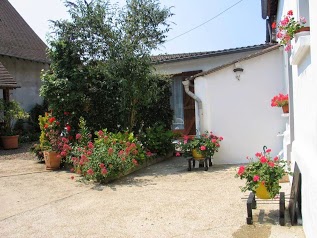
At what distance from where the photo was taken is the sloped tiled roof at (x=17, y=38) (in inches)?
717

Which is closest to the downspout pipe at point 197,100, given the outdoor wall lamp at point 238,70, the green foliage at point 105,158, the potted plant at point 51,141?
the outdoor wall lamp at point 238,70

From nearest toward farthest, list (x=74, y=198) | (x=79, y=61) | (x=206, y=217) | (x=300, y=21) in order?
(x=300, y=21) < (x=206, y=217) < (x=74, y=198) < (x=79, y=61)

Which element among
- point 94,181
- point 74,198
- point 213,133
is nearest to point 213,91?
point 213,133

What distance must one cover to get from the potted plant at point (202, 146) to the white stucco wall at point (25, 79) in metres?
12.0

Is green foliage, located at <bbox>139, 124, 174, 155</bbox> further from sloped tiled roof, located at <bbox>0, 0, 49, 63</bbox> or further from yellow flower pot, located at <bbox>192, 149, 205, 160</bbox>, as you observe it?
sloped tiled roof, located at <bbox>0, 0, 49, 63</bbox>

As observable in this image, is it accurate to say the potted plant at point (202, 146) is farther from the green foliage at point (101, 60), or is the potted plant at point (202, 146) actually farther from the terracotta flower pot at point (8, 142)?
the terracotta flower pot at point (8, 142)

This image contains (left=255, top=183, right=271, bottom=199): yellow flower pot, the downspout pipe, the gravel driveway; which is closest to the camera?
the gravel driveway

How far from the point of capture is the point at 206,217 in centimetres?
493

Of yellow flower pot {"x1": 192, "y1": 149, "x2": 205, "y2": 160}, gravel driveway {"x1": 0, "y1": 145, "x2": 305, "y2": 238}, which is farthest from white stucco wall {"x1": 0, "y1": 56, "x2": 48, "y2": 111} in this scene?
yellow flower pot {"x1": 192, "y1": 149, "x2": 205, "y2": 160}

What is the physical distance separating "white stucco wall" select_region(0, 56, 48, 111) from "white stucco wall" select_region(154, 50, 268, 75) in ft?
29.5

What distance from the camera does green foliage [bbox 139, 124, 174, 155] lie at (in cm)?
1027

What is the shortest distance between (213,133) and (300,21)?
5449 millimetres

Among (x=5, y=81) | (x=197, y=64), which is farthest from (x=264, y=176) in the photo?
(x=5, y=81)

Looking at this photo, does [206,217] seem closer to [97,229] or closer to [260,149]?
[97,229]
